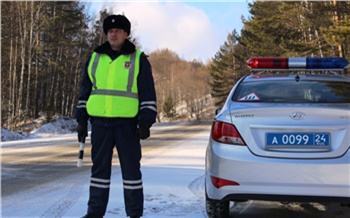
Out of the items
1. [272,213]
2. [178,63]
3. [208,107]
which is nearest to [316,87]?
[272,213]

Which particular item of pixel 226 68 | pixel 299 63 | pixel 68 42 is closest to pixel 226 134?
pixel 299 63

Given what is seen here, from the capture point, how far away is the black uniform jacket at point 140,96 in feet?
11.0

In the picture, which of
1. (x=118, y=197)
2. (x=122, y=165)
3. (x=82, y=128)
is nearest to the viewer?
(x=122, y=165)

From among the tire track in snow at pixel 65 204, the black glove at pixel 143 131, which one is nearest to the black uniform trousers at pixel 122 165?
the black glove at pixel 143 131

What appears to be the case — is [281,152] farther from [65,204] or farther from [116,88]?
[65,204]

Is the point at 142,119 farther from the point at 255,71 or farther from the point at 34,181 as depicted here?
the point at 34,181

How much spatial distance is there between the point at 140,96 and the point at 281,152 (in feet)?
4.27

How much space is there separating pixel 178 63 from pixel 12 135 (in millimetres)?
90623

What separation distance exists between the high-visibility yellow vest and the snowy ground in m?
1.30

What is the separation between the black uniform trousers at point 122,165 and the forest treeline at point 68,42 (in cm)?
1602

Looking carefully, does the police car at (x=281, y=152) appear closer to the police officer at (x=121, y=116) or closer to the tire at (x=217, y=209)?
the tire at (x=217, y=209)

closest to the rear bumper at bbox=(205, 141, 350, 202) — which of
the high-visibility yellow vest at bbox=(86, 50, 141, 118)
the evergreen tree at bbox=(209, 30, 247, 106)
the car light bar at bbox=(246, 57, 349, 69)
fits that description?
the high-visibility yellow vest at bbox=(86, 50, 141, 118)

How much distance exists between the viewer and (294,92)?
3.88 metres

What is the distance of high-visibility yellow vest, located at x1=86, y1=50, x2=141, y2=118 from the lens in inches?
132
